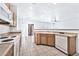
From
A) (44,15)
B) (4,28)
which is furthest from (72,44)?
(4,28)

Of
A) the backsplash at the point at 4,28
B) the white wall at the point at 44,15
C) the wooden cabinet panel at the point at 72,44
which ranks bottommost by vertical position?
the wooden cabinet panel at the point at 72,44

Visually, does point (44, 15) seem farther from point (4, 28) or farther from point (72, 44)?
point (4, 28)

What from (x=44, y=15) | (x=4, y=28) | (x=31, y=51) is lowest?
(x=31, y=51)

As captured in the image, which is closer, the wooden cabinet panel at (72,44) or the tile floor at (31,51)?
the tile floor at (31,51)

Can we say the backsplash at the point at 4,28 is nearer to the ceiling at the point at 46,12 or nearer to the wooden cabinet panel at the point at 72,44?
the ceiling at the point at 46,12

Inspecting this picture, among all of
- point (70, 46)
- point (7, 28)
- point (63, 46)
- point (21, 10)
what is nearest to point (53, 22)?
point (21, 10)

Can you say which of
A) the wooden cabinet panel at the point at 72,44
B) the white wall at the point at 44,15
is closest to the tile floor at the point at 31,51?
the white wall at the point at 44,15

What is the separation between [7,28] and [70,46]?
6.26 ft

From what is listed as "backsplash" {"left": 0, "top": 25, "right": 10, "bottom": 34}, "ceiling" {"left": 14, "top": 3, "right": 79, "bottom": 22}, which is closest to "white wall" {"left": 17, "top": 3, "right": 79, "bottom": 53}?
"ceiling" {"left": 14, "top": 3, "right": 79, "bottom": 22}

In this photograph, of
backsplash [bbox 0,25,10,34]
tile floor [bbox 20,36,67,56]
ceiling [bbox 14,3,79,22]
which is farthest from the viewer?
backsplash [bbox 0,25,10,34]

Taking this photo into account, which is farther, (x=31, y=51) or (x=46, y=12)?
(x=31, y=51)

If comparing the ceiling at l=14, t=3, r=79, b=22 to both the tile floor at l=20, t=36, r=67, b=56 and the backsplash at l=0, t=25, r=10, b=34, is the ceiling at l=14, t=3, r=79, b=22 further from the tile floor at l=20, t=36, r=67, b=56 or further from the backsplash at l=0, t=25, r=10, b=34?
the backsplash at l=0, t=25, r=10, b=34

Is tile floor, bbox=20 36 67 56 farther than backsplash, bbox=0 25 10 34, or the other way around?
backsplash, bbox=0 25 10 34

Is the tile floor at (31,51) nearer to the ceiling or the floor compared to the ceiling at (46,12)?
nearer to the floor
